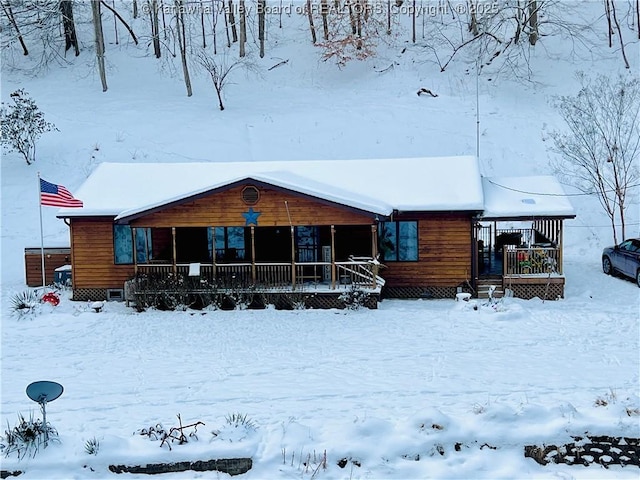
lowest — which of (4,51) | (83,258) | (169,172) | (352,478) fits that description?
(352,478)

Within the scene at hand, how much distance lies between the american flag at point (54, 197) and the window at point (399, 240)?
8461 mm

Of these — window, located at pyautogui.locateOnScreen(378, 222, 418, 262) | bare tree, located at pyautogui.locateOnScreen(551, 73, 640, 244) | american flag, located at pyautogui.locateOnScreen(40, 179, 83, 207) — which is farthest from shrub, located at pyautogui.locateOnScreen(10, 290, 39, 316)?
bare tree, located at pyautogui.locateOnScreen(551, 73, 640, 244)

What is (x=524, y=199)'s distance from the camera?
1823cm

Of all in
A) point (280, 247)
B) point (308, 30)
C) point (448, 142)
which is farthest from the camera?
point (308, 30)

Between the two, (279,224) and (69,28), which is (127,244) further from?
(69,28)

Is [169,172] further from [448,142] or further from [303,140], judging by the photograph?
[448,142]

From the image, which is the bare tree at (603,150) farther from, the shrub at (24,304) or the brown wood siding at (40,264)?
the shrub at (24,304)

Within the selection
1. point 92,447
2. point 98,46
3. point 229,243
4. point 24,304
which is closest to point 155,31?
point 98,46

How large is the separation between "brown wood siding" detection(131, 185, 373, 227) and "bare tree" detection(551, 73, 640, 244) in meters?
11.5

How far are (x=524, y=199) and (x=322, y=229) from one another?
5989mm

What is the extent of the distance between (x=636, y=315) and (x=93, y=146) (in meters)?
25.6

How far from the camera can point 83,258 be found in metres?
18.1

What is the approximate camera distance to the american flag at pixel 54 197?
1617cm

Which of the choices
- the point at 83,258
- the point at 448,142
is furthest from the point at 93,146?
the point at 448,142
